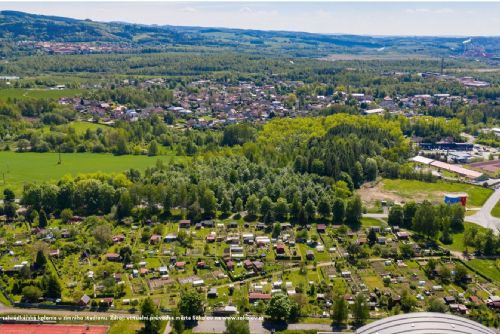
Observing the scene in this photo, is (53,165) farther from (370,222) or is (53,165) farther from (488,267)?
(488,267)

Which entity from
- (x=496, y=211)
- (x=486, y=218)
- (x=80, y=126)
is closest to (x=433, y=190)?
(x=496, y=211)

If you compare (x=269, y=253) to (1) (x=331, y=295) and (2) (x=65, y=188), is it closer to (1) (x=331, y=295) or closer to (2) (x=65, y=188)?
(1) (x=331, y=295)

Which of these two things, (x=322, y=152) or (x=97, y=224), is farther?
Result: (x=322, y=152)

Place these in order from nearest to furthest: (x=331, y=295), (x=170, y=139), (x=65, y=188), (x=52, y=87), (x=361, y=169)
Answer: (x=331, y=295), (x=65, y=188), (x=361, y=169), (x=170, y=139), (x=52, y=87)

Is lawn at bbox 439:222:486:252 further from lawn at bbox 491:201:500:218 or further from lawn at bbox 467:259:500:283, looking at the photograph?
lawn at bbox 491:201:500:218

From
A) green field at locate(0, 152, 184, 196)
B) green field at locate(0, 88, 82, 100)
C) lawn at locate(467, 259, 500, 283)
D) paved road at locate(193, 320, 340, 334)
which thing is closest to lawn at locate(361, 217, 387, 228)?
lawn at locate(467, 259, 500, 283)

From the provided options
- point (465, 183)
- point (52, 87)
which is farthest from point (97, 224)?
point (52, 87)

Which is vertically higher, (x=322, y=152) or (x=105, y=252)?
(x=322, y=152)
